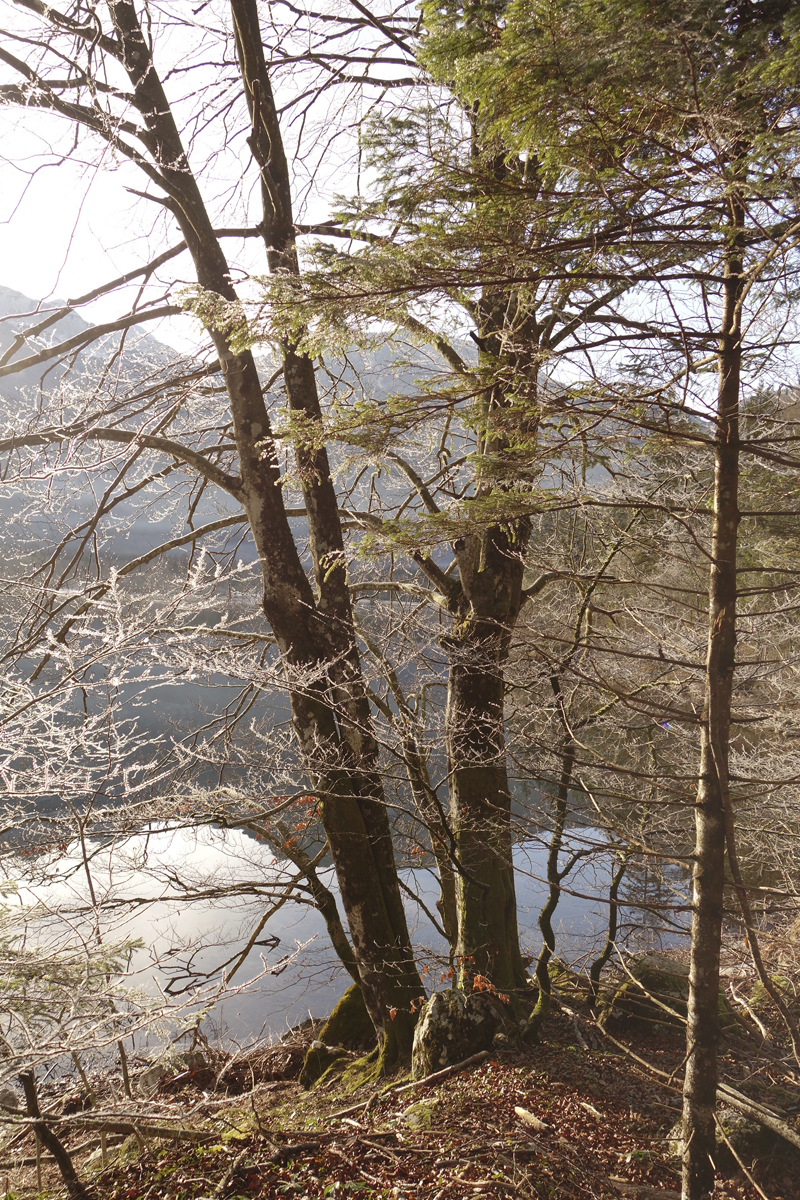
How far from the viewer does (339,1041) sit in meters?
5.32

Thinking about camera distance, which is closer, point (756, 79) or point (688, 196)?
point (756, 79)

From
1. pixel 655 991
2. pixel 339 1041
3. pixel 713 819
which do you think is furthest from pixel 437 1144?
pixel 655 991

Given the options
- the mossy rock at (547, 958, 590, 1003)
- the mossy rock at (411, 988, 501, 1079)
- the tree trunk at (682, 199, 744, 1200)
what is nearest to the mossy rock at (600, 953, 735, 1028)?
the mossy rock at (547, 958, 590, 1003)

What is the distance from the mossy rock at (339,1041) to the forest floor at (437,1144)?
0.42 metres

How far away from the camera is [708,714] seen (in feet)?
8.30

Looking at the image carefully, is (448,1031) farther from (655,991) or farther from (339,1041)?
(655,991)

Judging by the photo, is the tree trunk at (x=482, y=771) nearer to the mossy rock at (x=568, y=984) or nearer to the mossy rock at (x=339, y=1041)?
the mossy rock at (x=339, y=1041)

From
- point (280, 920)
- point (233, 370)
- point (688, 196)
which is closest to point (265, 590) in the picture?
point (233, 370)

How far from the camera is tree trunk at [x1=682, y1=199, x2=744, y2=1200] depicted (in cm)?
244

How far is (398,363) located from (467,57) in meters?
1.62

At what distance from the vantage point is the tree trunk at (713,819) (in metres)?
2.44

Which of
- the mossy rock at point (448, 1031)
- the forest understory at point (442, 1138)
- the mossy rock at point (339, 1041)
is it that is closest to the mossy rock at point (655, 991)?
the forest understory at point (442, 1138)

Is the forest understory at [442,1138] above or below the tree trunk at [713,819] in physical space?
below

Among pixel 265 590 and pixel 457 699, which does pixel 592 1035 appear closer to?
pixel 457 699
